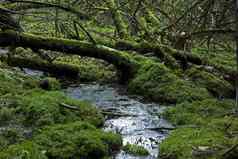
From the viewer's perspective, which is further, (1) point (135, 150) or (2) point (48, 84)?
(2) point (48, 84)

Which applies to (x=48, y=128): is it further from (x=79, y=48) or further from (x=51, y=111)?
(x=79, y=48)

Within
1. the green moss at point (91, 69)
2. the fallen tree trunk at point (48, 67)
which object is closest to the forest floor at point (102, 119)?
the green moss at point (91, 69)

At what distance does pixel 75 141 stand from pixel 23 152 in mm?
845

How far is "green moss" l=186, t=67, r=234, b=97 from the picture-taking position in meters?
9.57

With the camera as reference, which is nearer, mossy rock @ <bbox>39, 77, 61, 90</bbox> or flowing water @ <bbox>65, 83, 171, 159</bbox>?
flowing water @ <bbox>65, 83, 171, 159</bbox>

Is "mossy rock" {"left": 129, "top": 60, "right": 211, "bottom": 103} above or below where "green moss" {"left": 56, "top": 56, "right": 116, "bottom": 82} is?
above

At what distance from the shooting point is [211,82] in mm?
9797

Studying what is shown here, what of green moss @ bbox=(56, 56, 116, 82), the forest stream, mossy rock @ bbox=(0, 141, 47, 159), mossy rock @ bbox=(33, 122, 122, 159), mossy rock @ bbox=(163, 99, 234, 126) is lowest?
green moss @ bbox=(56, 56, 116, 82)

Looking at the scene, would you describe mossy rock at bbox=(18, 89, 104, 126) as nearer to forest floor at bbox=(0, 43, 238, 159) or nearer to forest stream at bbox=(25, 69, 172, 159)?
forest floor at bbox=(0, 43, 238, 159)

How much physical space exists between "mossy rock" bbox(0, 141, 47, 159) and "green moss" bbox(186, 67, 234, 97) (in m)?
4.74

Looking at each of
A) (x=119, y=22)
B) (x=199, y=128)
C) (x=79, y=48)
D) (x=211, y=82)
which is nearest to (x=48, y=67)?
(x=79, y=48)

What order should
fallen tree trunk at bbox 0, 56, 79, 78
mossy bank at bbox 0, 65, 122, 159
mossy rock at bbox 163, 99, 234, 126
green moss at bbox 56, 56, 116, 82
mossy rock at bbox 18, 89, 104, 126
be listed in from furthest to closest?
fallen tree trunk at bbox 0, 56, 79, 78 < green moss at bbox 56, 56, 116, 82 < mossy rock at bbox 163, 99, 234, 126 < mossy rock at bbox 18, 89, 104, 126 < mossy bank at bbox 0, 65, 122, 159

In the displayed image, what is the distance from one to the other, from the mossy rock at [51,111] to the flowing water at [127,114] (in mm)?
309

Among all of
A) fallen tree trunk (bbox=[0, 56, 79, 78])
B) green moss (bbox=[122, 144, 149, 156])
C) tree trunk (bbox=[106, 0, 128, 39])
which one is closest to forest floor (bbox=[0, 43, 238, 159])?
green moss (bbox=[122, 144, 149, 156])
